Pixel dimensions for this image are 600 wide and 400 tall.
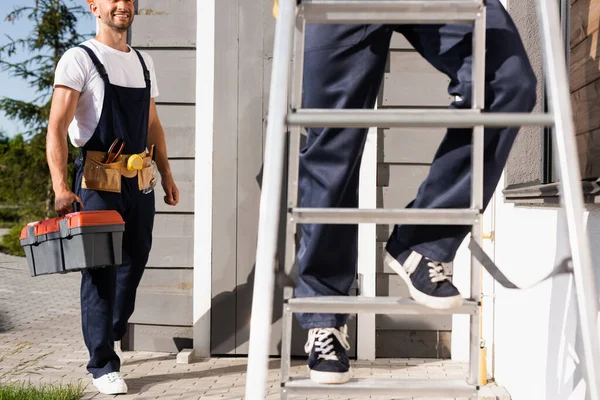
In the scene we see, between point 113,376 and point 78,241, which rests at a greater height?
point 78,241

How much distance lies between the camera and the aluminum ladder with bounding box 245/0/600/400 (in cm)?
154

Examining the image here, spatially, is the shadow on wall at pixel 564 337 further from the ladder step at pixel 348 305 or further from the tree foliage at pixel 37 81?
the tree foliage at pixel 37 81

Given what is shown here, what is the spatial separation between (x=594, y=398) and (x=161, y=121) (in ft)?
10.7

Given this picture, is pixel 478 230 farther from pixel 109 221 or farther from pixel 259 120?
pixel 259 120

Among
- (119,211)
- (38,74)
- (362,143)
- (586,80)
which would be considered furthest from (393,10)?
(38,74)

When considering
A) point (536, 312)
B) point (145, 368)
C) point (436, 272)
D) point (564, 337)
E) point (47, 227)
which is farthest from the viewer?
point (145, 368)

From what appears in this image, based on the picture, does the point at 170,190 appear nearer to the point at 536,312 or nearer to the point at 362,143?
the point at 536,312

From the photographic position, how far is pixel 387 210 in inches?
70.3

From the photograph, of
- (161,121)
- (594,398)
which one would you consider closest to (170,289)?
(161,121)

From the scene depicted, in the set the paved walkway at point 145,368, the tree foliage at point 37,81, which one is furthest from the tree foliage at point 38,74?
the paved walkway at point 145,368

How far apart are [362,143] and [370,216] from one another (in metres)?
0.42

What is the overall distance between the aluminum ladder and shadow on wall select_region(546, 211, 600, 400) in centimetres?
49

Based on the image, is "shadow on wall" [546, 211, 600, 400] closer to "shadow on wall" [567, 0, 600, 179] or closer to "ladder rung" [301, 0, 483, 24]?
"shadow on wall" [567, 0, 600, 179]

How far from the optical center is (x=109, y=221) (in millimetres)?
3529
